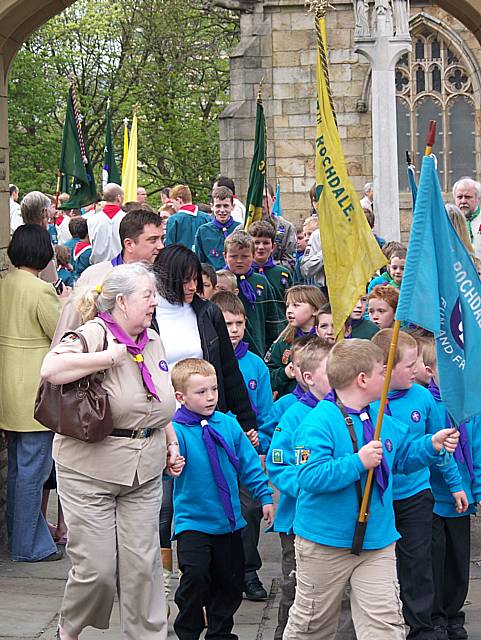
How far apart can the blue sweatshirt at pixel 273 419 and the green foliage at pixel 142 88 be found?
2658 cm

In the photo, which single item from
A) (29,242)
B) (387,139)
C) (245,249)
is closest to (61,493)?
(29,242)

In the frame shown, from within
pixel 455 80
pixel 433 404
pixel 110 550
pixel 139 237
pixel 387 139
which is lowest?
pixel 110 550

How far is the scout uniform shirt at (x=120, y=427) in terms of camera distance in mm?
5656

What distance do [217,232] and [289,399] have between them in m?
4.44

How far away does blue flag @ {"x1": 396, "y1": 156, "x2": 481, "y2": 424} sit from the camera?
18.3ft

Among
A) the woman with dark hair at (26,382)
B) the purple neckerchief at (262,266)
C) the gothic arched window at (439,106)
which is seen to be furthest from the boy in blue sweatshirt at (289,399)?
the gothic arched window at (439,106)

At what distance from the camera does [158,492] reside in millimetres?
5922

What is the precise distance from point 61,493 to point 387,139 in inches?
431

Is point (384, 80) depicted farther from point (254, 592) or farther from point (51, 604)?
point (51, 604)

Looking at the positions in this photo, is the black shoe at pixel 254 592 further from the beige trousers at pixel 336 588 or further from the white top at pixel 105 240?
the white top at pixel 105 240

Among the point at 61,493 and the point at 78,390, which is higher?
the point at 78,390

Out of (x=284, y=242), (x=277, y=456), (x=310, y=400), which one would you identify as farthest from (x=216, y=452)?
(x=284, y=242)

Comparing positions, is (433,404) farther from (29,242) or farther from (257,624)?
(29,242)

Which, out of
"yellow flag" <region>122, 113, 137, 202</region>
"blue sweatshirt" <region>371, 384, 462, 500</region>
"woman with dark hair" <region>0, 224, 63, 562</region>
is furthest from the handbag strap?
"yellow flag" <region>122, 113, 137, 202</region>
